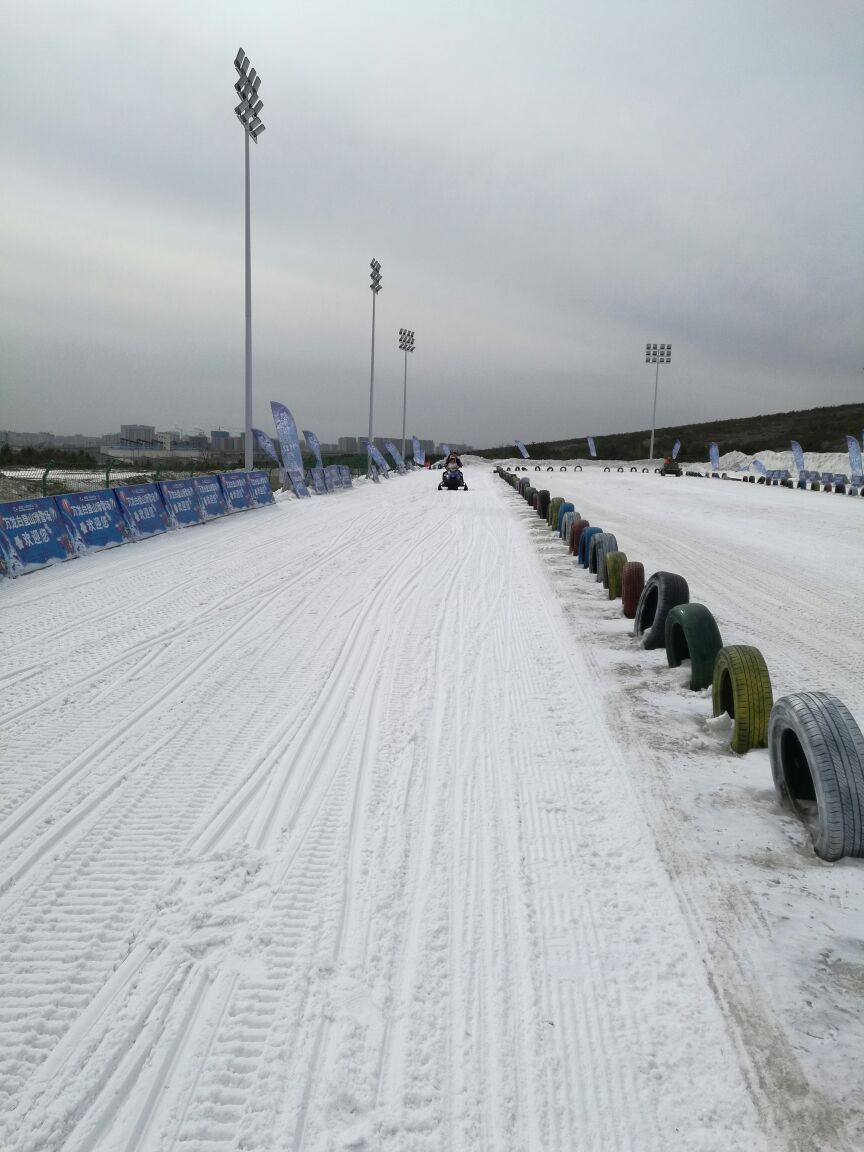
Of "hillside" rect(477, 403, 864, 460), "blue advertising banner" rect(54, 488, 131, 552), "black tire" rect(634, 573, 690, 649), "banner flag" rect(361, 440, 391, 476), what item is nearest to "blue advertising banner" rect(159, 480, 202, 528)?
"blue advertising banner" rect(54, 488, 131, 552)

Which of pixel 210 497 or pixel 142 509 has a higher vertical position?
pixel 210 497

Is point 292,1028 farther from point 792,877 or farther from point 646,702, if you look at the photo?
point 646,702

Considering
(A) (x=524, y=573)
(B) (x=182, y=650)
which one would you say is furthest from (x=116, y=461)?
(B) (x=182, y=650)

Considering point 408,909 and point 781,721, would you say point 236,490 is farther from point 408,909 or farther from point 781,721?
point 408,909

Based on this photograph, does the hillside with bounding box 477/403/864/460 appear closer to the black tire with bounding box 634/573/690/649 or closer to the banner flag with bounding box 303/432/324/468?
the banner flag with bounding box 303/432/324/468

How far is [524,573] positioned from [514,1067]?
1001cm

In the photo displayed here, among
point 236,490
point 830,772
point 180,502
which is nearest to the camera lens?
point 830,772

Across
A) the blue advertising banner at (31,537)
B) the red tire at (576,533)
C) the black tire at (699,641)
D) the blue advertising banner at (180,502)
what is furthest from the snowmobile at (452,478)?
the black tire at (699,641)

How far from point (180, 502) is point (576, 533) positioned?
9.99 meters

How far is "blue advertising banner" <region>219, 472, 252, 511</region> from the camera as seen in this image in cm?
2152

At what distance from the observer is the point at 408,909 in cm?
345

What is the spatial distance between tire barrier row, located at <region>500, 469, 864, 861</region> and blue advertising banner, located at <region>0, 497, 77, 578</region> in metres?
9.61

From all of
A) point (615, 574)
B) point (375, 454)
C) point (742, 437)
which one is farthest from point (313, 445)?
point (742, 437)

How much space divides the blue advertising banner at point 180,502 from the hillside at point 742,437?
92.6 metres
